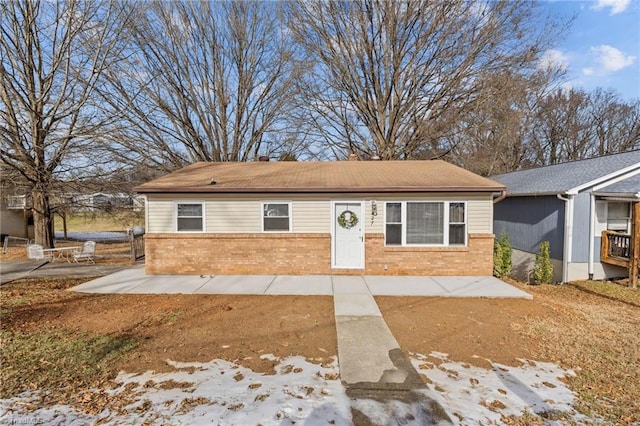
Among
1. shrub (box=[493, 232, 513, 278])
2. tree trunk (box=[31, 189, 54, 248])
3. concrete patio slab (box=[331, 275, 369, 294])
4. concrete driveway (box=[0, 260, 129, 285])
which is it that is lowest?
concrete driveway (box=[0, 260, 129, 285])

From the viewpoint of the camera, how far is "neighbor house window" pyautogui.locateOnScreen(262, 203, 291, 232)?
357 inches

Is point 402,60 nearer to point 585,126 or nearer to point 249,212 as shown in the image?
point 249,212

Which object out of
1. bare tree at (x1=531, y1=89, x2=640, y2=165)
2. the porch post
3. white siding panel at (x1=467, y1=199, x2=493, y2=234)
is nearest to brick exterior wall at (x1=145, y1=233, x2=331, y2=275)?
white siding panel at (x1=467, y1=199, x2=493, y2=234)

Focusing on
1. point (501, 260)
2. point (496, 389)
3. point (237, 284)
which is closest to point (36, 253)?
point (237, 284)

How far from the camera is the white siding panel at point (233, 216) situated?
905cm

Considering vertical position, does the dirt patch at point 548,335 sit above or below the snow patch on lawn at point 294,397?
below

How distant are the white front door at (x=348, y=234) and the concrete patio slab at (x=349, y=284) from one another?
46cm

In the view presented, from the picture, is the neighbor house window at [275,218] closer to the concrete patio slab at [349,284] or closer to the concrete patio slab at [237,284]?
the concrete patio slab at [237,284]

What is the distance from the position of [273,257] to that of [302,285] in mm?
1522

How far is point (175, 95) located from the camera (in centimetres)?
1739

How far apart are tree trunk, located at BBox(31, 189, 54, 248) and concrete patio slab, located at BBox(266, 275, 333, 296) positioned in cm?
1176

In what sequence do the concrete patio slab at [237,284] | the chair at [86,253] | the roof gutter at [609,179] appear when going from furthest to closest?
the chair at [86,253], the roof gutter at [609,179], the concrete patio slab at [237,284]

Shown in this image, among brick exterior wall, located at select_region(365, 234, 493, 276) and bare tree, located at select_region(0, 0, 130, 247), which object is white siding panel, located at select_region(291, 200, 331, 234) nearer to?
brick exterior wall, located at select_region(365, 234, 493, 276)

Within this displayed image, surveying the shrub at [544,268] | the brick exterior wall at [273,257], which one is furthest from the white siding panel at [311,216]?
the shrub at [544,268]
